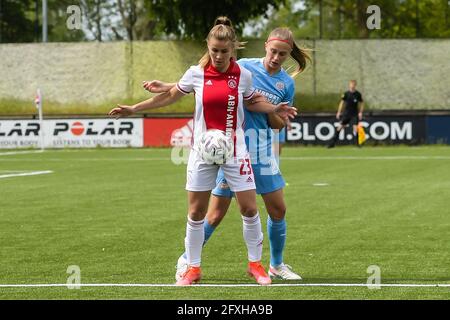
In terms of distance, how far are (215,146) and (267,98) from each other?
0.98m

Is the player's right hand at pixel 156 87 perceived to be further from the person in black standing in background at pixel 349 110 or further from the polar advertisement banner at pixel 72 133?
the polar advertisement banner at pixel 72 133

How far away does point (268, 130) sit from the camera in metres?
10.0

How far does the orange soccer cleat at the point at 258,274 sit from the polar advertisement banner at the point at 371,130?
28004mm

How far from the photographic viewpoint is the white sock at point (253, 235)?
981 centimetres

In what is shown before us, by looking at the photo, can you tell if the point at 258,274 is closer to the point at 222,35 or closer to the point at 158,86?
the point at 158,86

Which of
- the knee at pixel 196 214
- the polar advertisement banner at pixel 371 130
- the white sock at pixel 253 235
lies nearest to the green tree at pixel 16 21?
the polar advertisement banner at pixel 371 130

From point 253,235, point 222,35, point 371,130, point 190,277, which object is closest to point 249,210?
point 253,235

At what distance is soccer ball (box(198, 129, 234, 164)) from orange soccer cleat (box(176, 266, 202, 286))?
931 millimetres

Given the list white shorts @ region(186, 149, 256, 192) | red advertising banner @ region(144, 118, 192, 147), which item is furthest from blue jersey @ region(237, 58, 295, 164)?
red advertising banner @ region(144, 118, 192, 147)

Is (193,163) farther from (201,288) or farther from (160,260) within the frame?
(160,260)

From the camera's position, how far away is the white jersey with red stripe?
930cm
